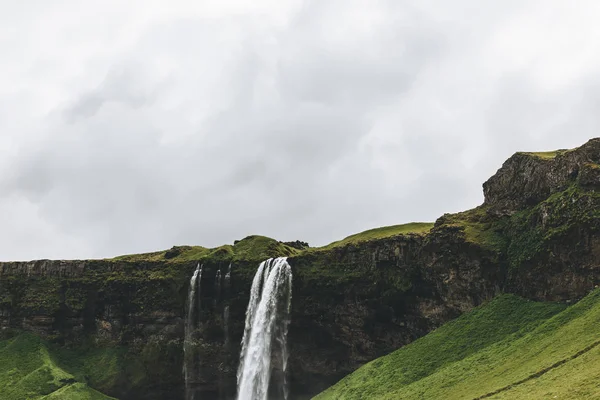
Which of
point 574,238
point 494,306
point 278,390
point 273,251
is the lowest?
point 278,390

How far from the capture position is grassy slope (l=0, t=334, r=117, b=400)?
82750mm

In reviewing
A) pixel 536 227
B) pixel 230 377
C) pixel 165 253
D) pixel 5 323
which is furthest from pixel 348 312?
pixel 5 323

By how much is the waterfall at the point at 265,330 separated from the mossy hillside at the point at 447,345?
1249cm

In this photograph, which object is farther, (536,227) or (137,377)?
(137,377)

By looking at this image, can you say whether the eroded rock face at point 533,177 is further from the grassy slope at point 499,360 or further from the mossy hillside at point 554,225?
the grassy slope at point 499,360

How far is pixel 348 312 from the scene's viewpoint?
3051 inches

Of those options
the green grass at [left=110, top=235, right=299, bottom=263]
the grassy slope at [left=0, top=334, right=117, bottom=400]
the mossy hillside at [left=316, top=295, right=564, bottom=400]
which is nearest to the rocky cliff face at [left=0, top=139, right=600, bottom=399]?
the green grass at [left=110, top=235, right=299, bottom=263]

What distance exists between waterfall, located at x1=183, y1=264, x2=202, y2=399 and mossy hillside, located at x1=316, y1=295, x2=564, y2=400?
28922 mm

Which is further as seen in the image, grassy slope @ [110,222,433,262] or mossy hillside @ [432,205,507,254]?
grassy slope @ [110,222,433,262]

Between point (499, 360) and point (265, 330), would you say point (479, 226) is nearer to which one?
point (499, 360)

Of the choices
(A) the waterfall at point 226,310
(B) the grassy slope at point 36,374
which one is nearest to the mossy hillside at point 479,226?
(A) the waterfall at point 226,310

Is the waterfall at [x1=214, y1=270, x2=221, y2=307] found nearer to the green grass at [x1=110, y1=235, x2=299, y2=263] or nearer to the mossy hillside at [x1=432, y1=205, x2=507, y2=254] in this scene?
the green grass at [x1=110, y1=235, x2=299, y2=263]

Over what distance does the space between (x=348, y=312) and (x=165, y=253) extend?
4746 centimetres

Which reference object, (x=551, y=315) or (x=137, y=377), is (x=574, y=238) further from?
(x=137, y=377)
